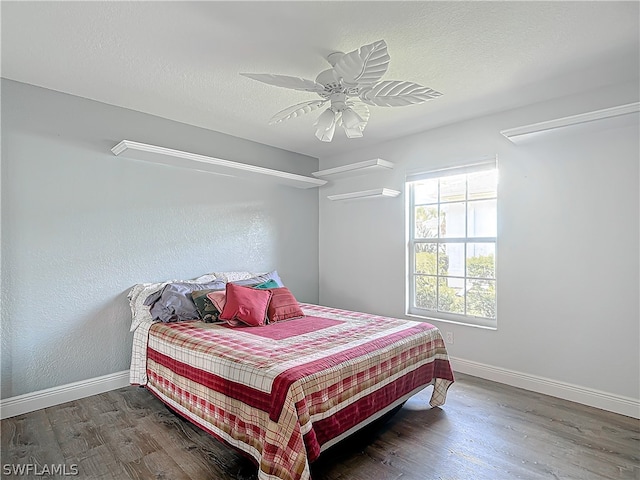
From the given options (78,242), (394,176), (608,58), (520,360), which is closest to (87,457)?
(78,242)

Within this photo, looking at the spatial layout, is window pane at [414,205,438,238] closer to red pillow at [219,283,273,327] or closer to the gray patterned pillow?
red pillow at [219,283,273,327]

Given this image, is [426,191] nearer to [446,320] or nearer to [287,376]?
[446,320]

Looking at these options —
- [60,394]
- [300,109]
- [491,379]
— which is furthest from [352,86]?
[60,394]

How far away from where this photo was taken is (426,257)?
4.07 metres

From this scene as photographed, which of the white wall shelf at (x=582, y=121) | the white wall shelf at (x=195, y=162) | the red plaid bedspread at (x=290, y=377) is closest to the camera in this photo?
the red plaid bedspread at (x=290, y=377)

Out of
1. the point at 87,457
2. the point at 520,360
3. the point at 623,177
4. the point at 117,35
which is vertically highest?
the point at 117,35

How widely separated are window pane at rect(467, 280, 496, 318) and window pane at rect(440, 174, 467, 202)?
2.94 feet

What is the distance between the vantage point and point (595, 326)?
2.90m

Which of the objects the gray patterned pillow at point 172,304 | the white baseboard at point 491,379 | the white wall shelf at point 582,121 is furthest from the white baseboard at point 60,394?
the white wall shelf at point 582,121

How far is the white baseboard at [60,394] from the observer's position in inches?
105

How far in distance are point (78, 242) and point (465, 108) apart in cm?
359

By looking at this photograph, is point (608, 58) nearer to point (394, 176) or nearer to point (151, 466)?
point (394, 176)

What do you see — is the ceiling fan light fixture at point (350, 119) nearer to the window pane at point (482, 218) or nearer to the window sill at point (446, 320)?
the window pane at point (482, 218)

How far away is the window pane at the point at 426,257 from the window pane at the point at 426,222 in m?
0.11
